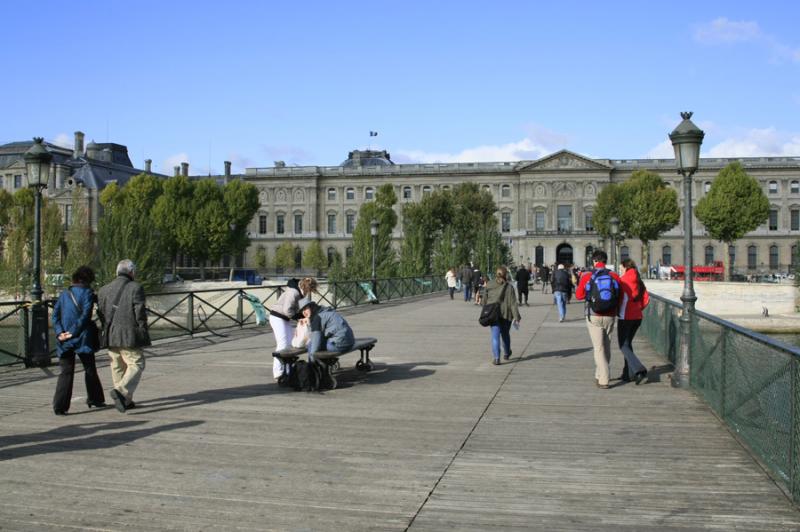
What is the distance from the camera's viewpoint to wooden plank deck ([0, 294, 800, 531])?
5.14 metres

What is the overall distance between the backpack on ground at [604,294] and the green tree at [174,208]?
204ft

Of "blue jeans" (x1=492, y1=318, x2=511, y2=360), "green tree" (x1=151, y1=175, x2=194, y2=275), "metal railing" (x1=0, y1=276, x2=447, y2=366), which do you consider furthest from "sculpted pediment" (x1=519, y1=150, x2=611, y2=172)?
"blue jeans" (x1=492, y1=318, x2=511, y2=360)

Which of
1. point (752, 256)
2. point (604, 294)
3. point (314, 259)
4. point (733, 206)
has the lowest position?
point (604, 294)

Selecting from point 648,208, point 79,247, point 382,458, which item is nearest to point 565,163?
point 648,208

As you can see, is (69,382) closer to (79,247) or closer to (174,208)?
(79,247)

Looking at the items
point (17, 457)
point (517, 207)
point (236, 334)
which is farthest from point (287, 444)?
point (517, 207)

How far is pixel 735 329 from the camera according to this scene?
304 inches

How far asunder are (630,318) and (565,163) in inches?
3395

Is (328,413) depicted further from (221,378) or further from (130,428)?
(221,378)

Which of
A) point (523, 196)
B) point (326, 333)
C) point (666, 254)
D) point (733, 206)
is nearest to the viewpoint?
point (326, 333)

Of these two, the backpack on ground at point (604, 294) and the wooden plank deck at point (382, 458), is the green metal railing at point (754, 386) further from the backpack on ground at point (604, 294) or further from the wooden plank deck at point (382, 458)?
the backpack on ground at point (604, 294)

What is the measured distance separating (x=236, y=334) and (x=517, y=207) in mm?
82441

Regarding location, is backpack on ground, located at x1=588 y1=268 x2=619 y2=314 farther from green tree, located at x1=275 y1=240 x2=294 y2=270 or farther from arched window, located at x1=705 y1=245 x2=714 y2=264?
arched window, located at x1=705 y1=245 x2=714 y2=264

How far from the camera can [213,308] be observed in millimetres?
17953
